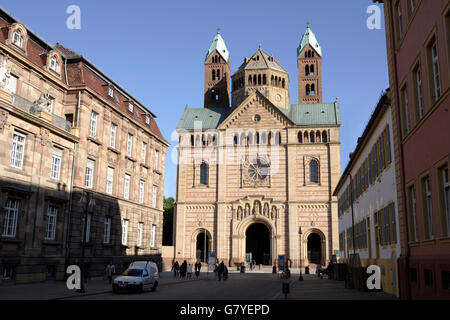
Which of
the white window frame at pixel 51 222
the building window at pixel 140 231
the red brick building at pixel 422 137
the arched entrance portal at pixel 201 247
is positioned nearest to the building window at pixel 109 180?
the building window at pixel 140 231

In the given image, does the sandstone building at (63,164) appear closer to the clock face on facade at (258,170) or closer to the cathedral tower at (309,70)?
the clock face on facade at (258,170)

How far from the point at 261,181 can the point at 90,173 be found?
34.1 m

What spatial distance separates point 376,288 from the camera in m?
24.3

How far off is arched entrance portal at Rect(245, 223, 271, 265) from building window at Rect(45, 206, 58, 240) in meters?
41.0

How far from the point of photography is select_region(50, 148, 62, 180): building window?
29.1m

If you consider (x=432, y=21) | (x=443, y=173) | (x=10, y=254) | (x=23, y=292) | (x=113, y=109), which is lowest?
(x=23, y=292)

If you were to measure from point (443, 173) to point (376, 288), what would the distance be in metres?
11.8

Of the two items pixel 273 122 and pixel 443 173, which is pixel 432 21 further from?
pixel 273 122

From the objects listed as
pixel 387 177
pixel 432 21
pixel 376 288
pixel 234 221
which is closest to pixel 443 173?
pixel 432 21

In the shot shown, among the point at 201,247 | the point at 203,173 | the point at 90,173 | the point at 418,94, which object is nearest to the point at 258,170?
the point at 203,173

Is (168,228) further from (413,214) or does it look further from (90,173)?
(413,214)

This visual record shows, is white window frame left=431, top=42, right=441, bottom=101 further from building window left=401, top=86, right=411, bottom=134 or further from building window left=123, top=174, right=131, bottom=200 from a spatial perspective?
building window left=123, top=174, right=131, bottom=200

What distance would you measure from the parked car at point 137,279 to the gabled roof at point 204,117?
143ft

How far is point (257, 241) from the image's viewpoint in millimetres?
68562
